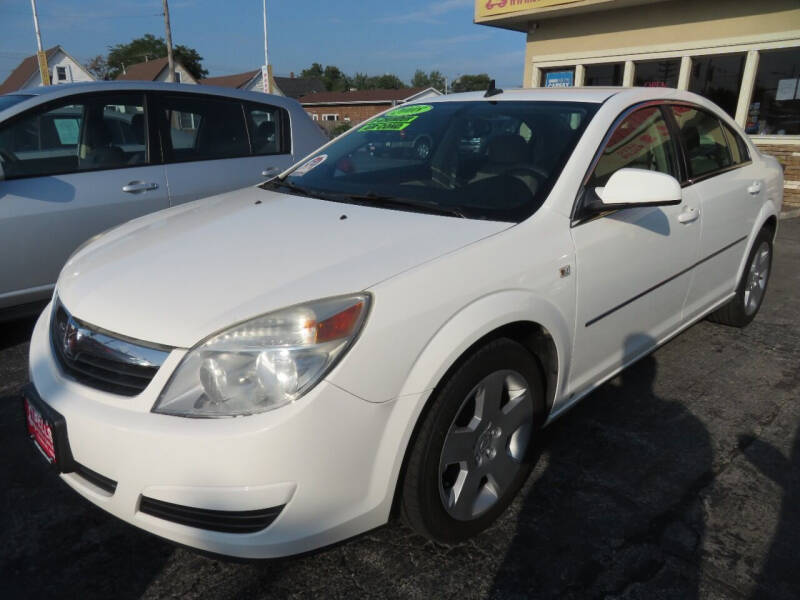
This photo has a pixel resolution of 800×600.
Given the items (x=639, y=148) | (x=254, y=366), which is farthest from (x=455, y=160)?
(x=254, y=366)

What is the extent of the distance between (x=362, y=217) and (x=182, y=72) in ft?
192

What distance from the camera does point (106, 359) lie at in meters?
1.78

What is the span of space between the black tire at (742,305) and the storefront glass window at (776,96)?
23.0 ft

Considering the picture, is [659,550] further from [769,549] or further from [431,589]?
[431,589]

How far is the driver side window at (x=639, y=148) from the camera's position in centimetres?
259

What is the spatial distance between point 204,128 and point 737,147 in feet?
12.0

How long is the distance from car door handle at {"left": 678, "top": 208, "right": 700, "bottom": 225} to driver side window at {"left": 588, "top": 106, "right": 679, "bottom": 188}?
0.20m

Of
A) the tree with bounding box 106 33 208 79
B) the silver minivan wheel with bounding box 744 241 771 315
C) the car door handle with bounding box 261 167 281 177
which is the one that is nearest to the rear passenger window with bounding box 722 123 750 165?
the silver minivan wheel with bounding box 744 241 771 315

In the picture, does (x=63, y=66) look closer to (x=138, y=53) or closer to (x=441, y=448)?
(x=138, y=53)

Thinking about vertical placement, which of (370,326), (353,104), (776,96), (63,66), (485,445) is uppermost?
(63,66)

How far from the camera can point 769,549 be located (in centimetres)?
211

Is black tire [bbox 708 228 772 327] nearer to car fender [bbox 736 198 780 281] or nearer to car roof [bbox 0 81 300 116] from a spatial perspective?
car fender [bbox 736 198 780 281]

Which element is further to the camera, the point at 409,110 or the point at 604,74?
the point at 604,74

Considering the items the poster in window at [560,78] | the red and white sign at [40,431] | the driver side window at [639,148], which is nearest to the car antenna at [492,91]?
the driver side window at [639,148]
